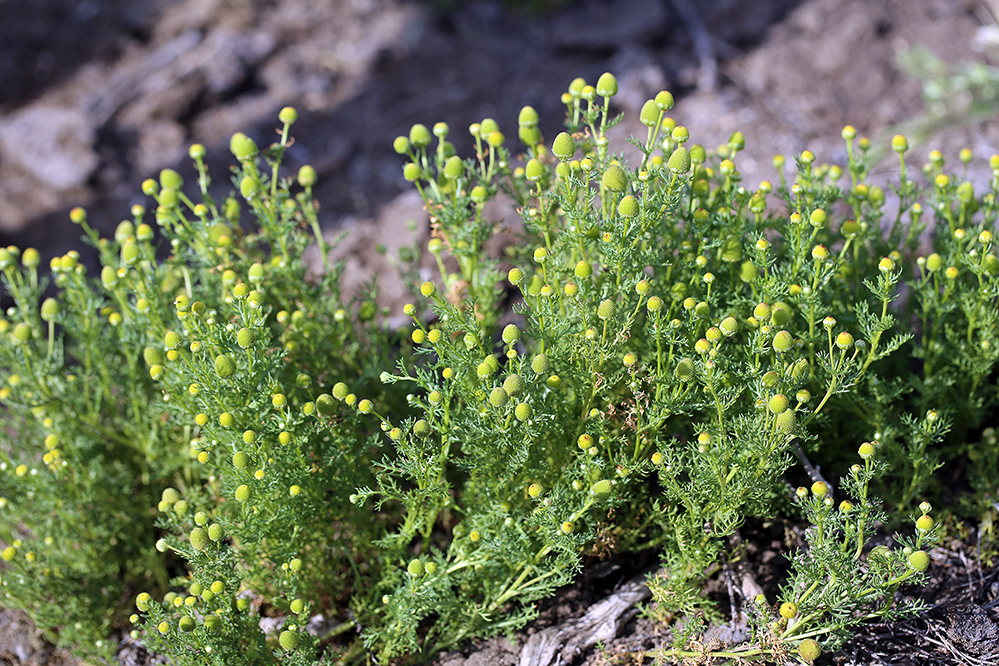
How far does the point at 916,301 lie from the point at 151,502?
3334 millimetres

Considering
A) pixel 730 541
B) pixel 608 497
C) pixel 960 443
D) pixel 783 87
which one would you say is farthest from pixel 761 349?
pixel 783 87

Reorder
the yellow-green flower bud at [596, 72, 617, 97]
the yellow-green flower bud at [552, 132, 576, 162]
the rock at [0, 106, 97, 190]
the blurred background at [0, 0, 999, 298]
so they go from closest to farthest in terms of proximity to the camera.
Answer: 1. the yellow-green flower bud at [552, 132, 576, 162]
2. the yellow-green flower bud at [596, 72, 617, 97]
3. the blurred background at [0, 0, 999, 298]
4. the rock at [0, 106, 97, 190]

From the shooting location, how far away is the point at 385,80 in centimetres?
645

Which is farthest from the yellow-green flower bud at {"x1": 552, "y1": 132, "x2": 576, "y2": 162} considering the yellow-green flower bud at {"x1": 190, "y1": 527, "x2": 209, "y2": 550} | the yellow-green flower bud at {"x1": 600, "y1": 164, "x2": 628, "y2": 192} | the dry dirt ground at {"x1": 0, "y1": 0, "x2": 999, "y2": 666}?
the dry dirt ground at {"x1": 0, "y1": 0, "x2": 999, "y2": 666}

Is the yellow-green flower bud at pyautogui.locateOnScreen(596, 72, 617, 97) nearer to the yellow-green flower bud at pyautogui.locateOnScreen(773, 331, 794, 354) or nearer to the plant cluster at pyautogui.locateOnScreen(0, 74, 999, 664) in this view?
the plant cluster at pyautogui.locateOnScreen(0, 74, 999, 664)

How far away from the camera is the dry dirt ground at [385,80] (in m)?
5.50

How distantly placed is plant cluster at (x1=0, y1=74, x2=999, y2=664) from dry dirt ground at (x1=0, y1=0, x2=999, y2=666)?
1731mm

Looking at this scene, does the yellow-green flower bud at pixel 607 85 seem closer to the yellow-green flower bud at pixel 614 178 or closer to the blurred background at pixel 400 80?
the yellow-green flower bud at pixel 614 178

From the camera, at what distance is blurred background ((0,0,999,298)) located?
546cm

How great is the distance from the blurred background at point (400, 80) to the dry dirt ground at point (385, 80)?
0.02m

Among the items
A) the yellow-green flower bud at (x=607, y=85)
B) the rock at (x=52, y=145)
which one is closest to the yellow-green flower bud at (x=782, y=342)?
the yellow-green flower bud at (x=607, y=85)

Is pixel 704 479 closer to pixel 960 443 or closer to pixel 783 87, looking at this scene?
pixel 960 443

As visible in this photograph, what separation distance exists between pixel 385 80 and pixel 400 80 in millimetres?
123

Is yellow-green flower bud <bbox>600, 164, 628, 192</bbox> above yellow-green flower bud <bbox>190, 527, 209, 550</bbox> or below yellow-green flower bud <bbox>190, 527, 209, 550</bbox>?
above
